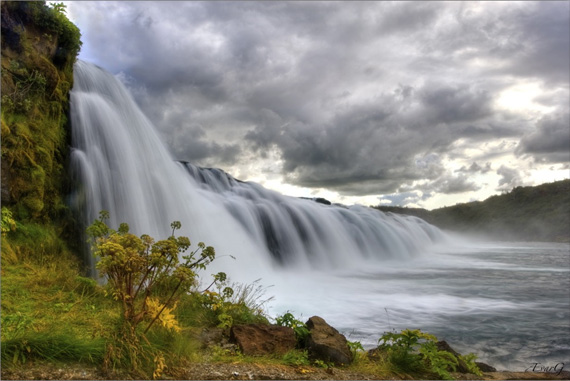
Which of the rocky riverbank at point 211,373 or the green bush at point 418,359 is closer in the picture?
the rocky riverbank at point 211,373

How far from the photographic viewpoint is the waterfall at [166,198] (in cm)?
991

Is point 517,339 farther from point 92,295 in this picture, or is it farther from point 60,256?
point 60,256

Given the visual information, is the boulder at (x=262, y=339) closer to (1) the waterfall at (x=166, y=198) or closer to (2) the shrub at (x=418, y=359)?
(2) the shrub at (x=418, y=359)

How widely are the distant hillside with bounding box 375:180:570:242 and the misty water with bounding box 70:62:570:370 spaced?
42.4 meters

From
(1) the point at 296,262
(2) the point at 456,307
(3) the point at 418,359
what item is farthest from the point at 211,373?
(1) the point at 296,262

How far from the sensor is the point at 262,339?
→ 4895 mm

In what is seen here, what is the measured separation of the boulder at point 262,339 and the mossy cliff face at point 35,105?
5206 millimetres

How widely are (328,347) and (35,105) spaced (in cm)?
793

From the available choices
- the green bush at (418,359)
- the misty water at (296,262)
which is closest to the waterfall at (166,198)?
the misty water at (296,262)

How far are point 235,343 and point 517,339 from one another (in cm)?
582
